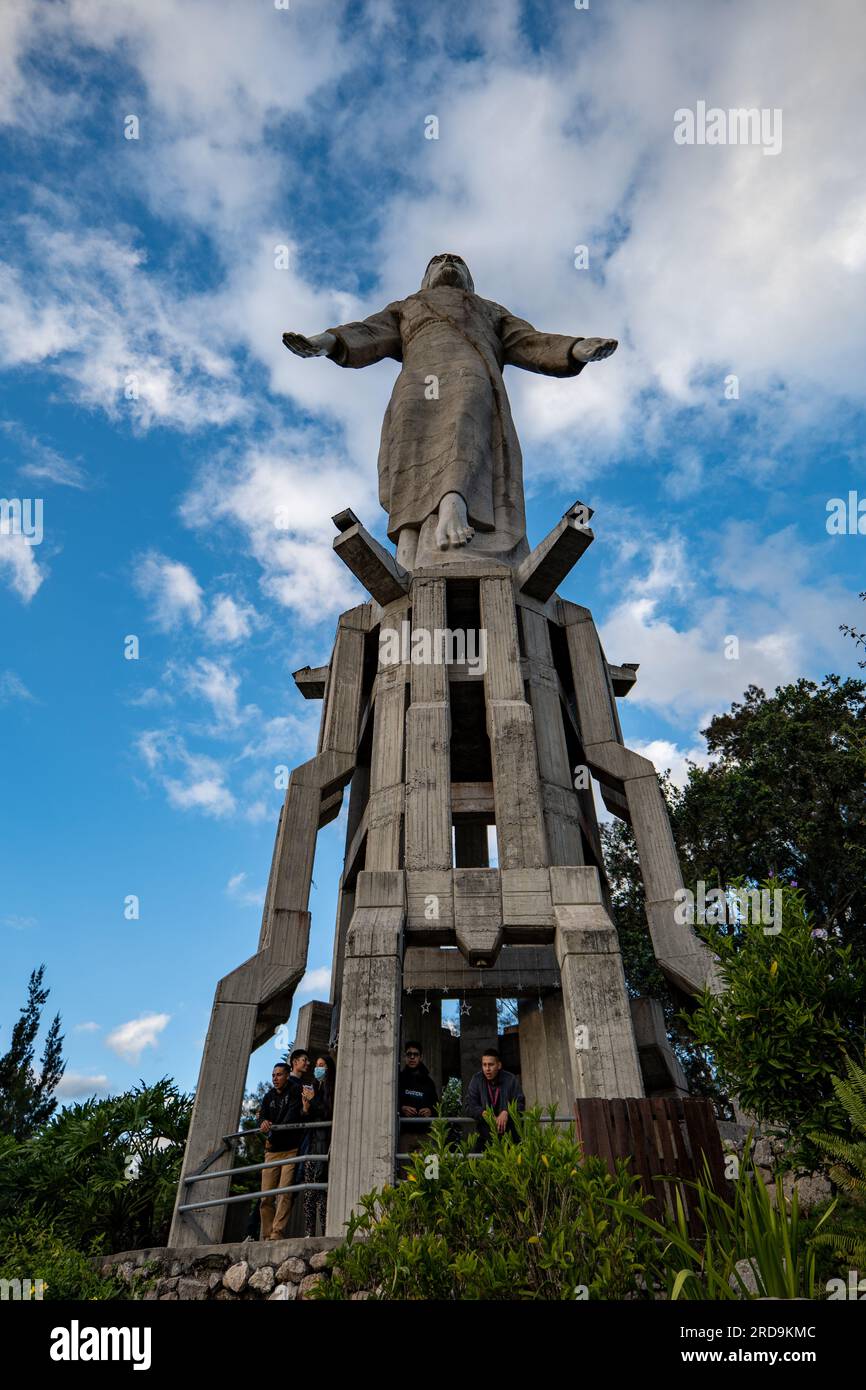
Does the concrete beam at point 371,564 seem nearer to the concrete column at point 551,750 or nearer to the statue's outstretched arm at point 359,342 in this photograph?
the concrete column at point 551,750

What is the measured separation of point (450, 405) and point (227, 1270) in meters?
13.4

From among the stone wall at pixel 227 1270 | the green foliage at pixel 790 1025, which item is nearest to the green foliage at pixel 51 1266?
the stone wall at pixel 227 1270

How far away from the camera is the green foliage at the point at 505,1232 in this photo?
469cm

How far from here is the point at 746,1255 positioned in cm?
522

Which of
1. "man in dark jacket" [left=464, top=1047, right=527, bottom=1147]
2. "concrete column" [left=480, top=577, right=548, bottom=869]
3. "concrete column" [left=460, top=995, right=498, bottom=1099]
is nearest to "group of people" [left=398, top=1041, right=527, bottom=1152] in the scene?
"man in dark jacket" [left=464, top=1047, right=527, bottom=1147]

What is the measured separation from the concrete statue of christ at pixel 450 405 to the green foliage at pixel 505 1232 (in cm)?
1089

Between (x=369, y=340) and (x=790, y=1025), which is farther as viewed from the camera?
(x=369, y=340)

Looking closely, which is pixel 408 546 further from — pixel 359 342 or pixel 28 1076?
pixel 28 1076

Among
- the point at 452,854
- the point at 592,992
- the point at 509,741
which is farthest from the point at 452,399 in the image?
the point at 592,992

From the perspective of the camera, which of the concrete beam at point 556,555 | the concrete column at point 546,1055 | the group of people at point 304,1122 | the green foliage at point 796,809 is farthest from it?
the green foliage at point 796,809

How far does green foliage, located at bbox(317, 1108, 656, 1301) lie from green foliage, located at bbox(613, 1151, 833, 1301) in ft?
0.62

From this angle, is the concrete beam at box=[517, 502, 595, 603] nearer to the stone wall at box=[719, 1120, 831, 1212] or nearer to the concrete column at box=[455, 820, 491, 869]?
the concrete column at box=[455, 820, 491, 869]

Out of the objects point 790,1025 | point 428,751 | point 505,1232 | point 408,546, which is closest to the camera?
point 505,1232

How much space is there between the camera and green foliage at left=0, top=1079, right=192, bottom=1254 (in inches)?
410
